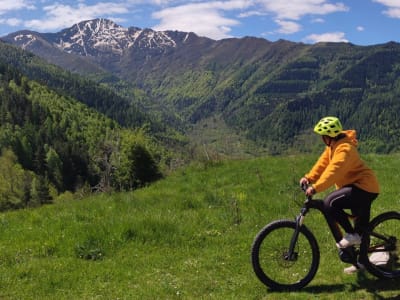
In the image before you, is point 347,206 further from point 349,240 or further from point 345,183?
point 349,240

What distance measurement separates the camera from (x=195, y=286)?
9.02 m

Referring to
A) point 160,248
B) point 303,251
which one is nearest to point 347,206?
point 303,251

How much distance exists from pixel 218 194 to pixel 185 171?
638 cm

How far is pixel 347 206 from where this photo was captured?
8.52 metres

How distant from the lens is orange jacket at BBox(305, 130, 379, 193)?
816cm

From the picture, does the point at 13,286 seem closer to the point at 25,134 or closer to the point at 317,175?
the point at 317,175

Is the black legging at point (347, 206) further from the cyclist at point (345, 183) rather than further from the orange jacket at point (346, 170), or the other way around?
the orange jacket at point (346, 170)

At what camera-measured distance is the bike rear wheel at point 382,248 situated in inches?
343

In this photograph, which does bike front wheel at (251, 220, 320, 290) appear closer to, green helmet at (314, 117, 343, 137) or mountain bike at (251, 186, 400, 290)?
mountain bike at (251, 186, 400, 290)

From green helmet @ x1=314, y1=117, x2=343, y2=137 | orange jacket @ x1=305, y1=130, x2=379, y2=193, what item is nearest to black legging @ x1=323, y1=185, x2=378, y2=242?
orange jacket @ x1=305, y1=130, x2=379, y2=193

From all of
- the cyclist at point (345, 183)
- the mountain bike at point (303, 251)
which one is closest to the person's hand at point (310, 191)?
the cyclist at point (345, 183)

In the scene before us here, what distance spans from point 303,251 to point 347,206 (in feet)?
4.35

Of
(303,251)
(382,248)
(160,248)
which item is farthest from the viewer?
(160,248)

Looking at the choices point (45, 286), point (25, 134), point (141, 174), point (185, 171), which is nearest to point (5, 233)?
point (45, 286)
